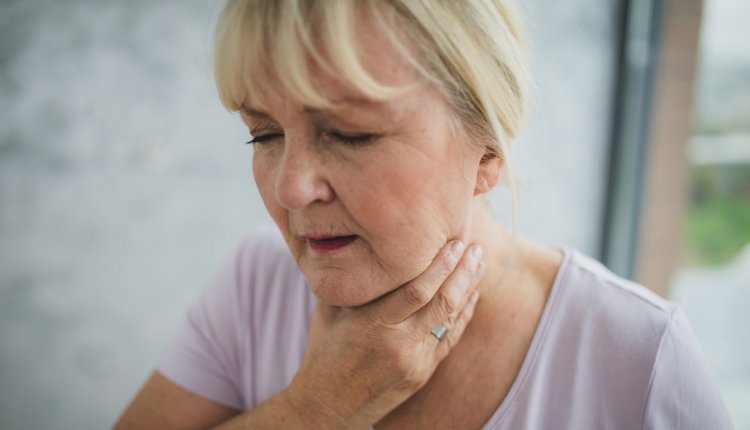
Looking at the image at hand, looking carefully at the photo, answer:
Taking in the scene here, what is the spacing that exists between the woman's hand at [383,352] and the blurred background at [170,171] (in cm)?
58

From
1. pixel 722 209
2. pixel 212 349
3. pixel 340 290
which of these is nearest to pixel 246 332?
pixel 212 349

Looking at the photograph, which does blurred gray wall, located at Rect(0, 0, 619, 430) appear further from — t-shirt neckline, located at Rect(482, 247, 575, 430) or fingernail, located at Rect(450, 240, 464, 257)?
fingernail, located at Rect(450, 240, 464, 257)

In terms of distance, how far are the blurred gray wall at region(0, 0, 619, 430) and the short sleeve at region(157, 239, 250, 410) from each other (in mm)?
768

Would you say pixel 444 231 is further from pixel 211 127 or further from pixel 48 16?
pixel 48 16

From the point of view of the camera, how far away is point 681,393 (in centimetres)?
89

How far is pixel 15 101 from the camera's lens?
1.68 meters

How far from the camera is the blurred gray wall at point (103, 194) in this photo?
171 centimetres

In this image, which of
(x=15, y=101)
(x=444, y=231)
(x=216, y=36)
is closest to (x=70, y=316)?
(x=15, y=101)

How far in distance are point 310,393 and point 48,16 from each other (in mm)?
1445

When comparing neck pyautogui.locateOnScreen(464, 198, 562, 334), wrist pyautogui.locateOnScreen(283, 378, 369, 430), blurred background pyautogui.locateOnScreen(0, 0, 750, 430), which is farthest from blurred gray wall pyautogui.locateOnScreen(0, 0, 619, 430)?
wrist pyautogui.locateOnScreen(283, 378, 369, 430)

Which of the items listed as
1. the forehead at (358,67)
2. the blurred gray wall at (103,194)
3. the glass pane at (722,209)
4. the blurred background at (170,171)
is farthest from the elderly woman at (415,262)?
the glass pane at (722,209)

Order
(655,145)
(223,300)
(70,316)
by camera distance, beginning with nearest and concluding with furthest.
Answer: (223,300), (70,316), (655,145)

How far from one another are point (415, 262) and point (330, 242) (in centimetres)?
14

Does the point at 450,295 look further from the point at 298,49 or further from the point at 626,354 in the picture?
the point at 298,49
